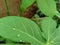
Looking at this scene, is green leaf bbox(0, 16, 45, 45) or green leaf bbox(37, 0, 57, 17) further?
green leaf bbox(37, 0, 57, 17)

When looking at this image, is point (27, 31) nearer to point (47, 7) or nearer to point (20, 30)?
point (20, 30)

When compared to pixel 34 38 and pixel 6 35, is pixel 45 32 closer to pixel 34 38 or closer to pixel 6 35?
pixel 34 38

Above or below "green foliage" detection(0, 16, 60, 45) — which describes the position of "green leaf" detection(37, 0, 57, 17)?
above

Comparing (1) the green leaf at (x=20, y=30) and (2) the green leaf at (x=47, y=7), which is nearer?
(1) the green leaf at (x=20, y=30)

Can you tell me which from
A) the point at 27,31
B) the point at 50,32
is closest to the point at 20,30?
the point at 27,31

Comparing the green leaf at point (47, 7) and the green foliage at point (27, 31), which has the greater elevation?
the green leaf at point (47, 7)
